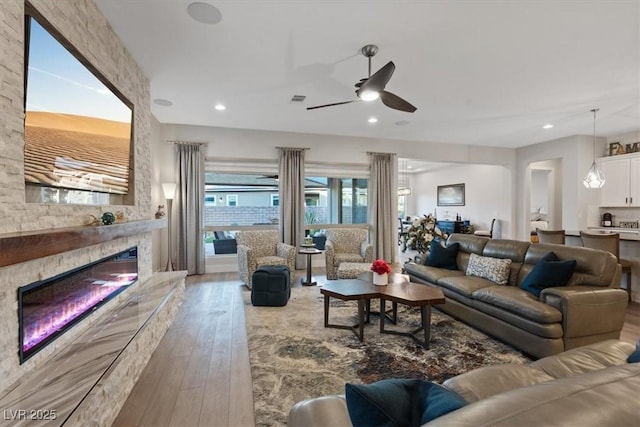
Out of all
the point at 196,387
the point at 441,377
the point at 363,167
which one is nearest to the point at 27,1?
the point at 196,387

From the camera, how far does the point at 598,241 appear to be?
4.01 meters

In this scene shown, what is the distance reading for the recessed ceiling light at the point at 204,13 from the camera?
241 centimetres

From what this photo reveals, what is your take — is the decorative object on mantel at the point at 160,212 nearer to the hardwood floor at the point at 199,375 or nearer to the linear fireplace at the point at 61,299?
the hardwood floor at the point at 199,375

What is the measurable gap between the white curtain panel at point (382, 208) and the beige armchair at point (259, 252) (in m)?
2.34

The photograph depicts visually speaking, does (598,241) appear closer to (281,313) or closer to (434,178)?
(281,313)

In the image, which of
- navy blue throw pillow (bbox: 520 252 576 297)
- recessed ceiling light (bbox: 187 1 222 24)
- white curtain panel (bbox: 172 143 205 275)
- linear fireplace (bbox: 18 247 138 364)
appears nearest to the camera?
linear fireplace (bbox: 18 247 138 364)

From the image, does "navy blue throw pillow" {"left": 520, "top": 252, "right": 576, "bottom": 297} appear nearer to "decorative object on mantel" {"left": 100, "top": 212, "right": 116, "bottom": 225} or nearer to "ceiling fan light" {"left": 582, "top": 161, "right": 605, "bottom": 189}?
"ceiling fan light" {"left": 582, "top": 161, "right": 605, "bottom": 189}

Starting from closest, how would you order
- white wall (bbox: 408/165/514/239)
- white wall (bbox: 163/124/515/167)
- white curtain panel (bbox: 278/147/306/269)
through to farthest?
white wall (bbox: 163/124/515/167), white curtain panel (bbox: 278/147/306/269), white wall (bbox: 408/165/514/239)

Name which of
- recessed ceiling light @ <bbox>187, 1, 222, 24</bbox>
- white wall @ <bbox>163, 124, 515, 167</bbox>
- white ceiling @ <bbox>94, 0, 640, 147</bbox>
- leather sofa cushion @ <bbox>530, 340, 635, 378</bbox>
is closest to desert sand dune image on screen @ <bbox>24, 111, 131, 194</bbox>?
white ceiling @ <bbox>94, 0, 640, 147</bbox>

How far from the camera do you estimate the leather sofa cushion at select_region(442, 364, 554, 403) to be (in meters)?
1.35

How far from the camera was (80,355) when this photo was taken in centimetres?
189

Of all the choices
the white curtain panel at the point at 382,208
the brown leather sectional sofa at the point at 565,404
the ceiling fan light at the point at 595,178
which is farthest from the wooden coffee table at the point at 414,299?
the ceiling fan light at the point at 595,178

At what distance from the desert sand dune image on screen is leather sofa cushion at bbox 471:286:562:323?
12.0ft

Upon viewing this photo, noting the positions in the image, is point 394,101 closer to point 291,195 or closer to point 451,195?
point 291,195
